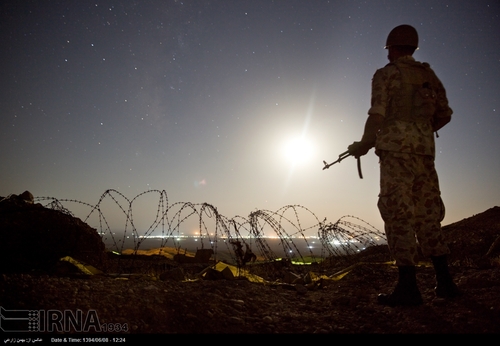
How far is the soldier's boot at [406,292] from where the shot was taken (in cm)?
244

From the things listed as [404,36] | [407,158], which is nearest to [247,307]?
[407,158]

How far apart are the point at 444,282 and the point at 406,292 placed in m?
0.44

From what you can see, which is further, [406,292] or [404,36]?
[404,36]

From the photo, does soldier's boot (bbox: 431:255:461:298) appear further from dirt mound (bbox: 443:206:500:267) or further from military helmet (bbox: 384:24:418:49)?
military helmet (bbox: 384:24:418:49)

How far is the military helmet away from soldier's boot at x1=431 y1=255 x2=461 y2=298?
2392 millimetres

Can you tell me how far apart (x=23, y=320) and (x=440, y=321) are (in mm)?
2906

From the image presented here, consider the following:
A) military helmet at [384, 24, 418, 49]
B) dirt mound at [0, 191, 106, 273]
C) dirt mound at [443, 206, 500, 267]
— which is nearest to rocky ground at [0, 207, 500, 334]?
dirt mound at [0, 191, 106, 273]

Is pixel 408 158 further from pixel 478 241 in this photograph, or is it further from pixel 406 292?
pixel 478 241

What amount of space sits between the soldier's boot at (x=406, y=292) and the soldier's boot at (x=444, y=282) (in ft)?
1.01

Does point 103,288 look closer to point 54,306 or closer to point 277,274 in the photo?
point 54,306

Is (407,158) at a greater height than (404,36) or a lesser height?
lesser

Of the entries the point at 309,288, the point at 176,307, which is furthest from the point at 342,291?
the point at 176,307

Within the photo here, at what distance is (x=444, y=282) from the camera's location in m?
2.58

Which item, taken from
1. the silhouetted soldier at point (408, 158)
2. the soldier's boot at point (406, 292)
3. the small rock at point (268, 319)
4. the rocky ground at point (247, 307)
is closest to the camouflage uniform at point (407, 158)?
the silhouetted soldier at point (408, 158)
